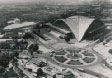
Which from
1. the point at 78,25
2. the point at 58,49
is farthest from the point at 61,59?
the point at 78,25

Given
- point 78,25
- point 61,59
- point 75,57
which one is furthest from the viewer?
point 78,25

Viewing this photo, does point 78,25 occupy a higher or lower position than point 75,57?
higher

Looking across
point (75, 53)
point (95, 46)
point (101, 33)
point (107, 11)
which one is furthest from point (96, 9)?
point (75, 53)

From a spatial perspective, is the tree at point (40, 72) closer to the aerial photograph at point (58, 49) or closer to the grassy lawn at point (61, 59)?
the aerial photograph at point (58, 49)

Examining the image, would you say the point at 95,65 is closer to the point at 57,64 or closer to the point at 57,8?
the point at 57,64

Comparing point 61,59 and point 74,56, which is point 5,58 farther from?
point 74,56

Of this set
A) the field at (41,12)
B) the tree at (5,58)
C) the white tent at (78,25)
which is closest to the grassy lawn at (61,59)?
the tree at (5,58)

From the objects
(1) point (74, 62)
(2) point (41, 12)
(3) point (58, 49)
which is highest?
(2) point (41, 12)

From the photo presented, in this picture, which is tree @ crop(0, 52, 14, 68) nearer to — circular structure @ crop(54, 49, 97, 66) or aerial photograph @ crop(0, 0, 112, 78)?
aerial photograph @ crop(0, 0, 112, 78)
